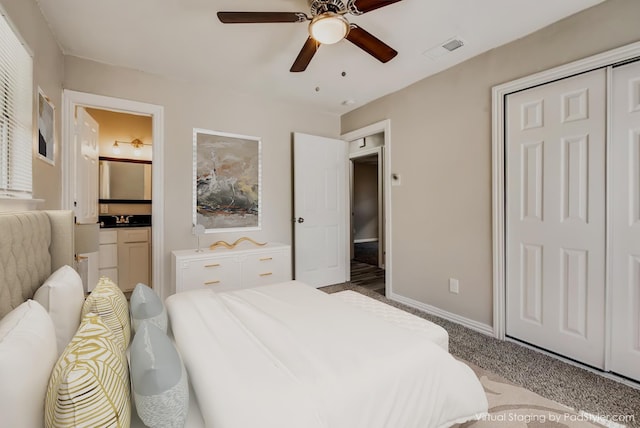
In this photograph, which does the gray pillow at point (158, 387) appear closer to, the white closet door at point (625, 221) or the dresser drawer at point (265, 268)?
the dresser drawer at point (265, 268)

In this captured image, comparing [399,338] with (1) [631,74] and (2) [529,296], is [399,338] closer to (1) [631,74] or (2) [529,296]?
(2) [529,296]

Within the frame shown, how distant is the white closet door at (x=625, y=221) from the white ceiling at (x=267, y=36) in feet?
2.34

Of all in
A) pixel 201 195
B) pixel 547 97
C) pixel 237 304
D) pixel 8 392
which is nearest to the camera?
pixel 8 392

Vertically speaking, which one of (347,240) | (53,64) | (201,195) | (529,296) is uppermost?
(53,64)

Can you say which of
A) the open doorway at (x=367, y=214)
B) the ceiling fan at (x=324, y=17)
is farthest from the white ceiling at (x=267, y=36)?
the open doorway at (x=367, y=214)

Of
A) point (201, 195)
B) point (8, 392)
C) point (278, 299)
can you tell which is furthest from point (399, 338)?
point (201, 195)

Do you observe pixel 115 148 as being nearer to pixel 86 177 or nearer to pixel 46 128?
pixel 86 177

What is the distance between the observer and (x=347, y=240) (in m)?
4.40

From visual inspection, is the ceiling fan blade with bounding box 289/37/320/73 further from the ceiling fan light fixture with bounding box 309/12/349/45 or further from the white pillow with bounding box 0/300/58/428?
the white pillow with bounding box 0/300/58/428

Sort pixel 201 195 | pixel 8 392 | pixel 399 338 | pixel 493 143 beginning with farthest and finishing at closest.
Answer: pixel 201 195
pixel 493 143
pixel 399 338
pixel 8 392

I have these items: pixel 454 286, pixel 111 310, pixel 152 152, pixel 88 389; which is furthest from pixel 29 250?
pixel 454 286

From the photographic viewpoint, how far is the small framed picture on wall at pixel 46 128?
2.01m

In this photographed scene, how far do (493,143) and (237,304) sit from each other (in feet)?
8.14

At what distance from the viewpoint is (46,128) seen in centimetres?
215
